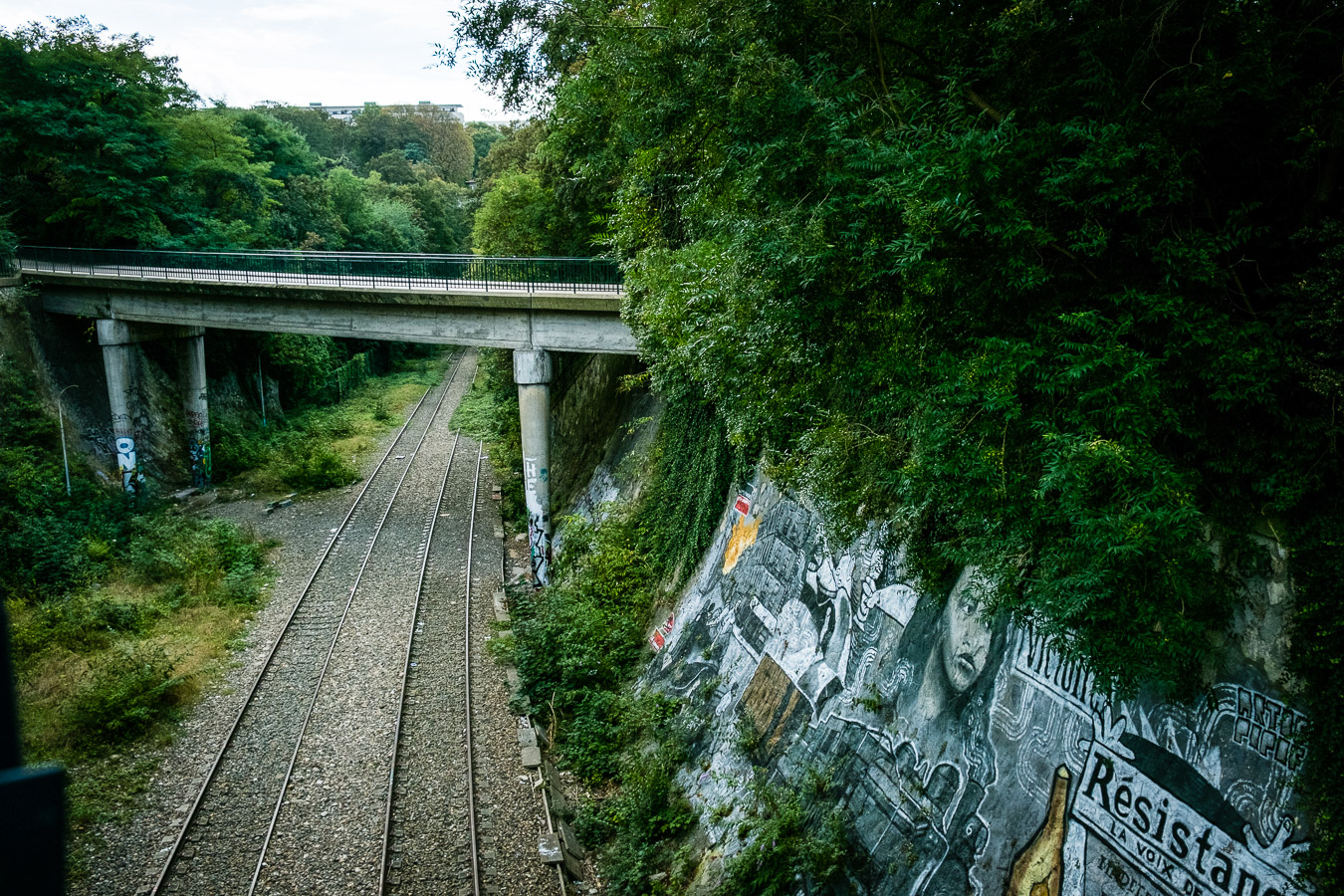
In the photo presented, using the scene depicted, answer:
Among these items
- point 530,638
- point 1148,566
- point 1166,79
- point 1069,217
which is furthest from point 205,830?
point 1166,79

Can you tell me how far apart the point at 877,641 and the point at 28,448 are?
24.4 m

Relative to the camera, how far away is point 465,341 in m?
21.8

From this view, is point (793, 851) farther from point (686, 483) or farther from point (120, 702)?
point (120, 702)

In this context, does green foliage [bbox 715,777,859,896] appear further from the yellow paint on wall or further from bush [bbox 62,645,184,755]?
bush [bbox 62,645,184,755]

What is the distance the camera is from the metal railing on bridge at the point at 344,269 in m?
20.4

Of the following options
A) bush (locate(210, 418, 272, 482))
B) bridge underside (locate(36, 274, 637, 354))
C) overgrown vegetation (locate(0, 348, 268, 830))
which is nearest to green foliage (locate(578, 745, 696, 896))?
overgrown vegetation (locate(0, 348, 268, 830))

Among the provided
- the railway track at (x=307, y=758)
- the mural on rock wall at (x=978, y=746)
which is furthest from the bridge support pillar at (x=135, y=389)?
the mural on rock wall at (x=978, y=746)

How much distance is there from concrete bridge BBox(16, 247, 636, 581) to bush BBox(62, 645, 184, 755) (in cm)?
833

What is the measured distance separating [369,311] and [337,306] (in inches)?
48.5

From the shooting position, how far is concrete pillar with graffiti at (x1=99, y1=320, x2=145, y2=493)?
25688mm

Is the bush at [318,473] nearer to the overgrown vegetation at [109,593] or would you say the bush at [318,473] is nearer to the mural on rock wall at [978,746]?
the overgrown vegetation at [109,593]

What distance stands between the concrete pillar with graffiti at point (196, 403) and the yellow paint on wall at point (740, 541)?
22.5m

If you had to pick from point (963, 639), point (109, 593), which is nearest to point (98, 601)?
point (109, 593)

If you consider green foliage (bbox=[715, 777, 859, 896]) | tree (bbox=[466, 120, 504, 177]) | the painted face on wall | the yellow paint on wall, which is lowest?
green foliage (bbox=[715, 777, 859, 896])
